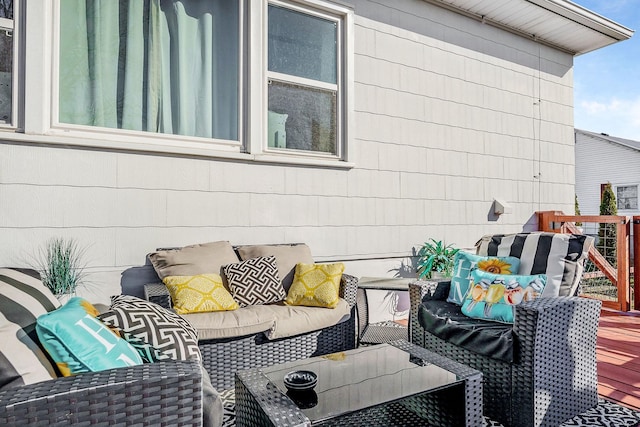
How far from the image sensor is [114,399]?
1.22m

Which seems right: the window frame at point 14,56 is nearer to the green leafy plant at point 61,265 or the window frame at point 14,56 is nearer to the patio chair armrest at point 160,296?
the green leafy plant at point 61,265

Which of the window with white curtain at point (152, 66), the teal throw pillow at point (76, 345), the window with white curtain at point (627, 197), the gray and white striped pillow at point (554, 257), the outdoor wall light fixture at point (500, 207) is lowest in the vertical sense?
the teal throw pillow at point (76, 345)

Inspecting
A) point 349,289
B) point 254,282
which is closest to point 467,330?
point 349,289

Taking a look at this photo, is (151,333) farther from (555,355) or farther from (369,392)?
(555,355)

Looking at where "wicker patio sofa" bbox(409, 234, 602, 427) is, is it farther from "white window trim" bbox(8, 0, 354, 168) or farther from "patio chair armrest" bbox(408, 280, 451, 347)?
"white window trim" bbox(8, 0, 354, 168)

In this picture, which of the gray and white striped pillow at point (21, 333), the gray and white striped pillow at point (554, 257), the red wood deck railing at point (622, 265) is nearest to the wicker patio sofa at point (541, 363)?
the gray and white striped pillow at point (554, 257)

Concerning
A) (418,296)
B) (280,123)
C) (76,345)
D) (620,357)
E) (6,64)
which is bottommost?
(620,357)

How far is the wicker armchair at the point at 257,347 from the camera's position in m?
2.51

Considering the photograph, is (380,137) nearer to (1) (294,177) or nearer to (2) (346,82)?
(2) (346,82)

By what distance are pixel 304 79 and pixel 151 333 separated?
2.71m

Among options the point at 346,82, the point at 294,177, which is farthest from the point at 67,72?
the point at 346,82

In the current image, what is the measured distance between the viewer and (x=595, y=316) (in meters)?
2.28

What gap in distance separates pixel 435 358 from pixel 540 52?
4885 millimetres

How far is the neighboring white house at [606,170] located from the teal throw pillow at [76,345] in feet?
47.6
